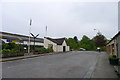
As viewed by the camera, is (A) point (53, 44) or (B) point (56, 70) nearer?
(B) point (56, 70)

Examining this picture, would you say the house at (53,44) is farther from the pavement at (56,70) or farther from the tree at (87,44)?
the pavement at (56,70)

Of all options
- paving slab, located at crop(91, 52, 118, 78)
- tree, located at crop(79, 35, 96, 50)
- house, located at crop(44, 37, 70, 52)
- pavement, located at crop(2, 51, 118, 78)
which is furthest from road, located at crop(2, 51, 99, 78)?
tree, located at crop(79, 35, 96, 50)

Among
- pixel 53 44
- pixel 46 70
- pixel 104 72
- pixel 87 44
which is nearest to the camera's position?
pixel 104 72

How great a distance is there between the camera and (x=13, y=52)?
61.8ft

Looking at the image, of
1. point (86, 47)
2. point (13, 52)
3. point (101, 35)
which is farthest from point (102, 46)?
point (13, 52)

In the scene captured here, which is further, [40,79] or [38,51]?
[38,51]

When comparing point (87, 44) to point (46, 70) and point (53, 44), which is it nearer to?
point (53, 44)

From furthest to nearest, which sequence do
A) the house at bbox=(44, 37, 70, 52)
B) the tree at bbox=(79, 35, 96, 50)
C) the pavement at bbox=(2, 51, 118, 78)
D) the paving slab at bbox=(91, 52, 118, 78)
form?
the tree at bbox=(79, 35, 96, 50)
the house at bbox=(44, 37, 70, 52)
the pavement at bbox=(2, 51, 118, 78)
the paving slab at bbox=(91, 52, 118, 78)

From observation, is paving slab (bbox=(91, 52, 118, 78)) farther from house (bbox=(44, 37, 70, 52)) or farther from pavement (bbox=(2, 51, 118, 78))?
house (bbox=(44, 37, 70, 52))

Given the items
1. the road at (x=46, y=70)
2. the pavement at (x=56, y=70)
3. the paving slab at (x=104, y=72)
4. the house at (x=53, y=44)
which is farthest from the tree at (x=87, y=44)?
the paving slab at (x=104, y=72)

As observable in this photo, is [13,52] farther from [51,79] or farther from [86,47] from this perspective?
[86,47]

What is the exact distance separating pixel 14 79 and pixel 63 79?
2.46 meters

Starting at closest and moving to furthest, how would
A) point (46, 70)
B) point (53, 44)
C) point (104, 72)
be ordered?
point (104, 72), point (46, 70), point (53, 44)

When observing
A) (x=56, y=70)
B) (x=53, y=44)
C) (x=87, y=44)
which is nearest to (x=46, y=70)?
(x=56, y=70)
